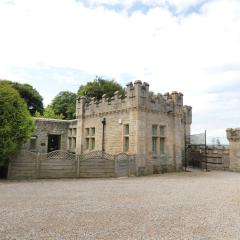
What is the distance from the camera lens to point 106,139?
19.1m

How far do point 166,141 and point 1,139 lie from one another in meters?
10.5

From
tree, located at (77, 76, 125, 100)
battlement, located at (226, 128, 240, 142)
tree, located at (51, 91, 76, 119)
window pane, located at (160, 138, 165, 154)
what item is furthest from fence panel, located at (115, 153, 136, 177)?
tree, located at (51, 91, 76, 119)

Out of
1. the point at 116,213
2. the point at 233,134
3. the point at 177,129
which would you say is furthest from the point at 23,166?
the point at 233,134

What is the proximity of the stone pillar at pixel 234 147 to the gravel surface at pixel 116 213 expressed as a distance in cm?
1004

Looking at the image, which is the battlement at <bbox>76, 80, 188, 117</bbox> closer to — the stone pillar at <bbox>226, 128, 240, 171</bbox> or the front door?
the stone pillar at <bbox>226, 128, 240, 171</bbox>

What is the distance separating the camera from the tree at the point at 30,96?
39750mm

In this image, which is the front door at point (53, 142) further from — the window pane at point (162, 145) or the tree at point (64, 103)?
the tree at point (64, 103)

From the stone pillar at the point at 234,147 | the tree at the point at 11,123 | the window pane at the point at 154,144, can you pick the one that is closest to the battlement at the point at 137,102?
the window pane at the point at 154,144

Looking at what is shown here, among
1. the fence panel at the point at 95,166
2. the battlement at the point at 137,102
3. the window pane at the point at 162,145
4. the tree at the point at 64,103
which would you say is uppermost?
the tree at the point at 64,103

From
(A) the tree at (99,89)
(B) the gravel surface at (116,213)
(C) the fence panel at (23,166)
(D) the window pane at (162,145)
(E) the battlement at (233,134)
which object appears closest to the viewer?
(B) the gravel surface at (116,213)

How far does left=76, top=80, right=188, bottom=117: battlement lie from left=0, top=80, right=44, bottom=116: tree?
21.2 m

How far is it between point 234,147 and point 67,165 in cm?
1274

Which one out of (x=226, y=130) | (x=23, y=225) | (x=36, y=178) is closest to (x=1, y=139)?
(x=36, y=178)

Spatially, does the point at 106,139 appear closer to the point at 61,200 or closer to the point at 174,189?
the point at 174,189
